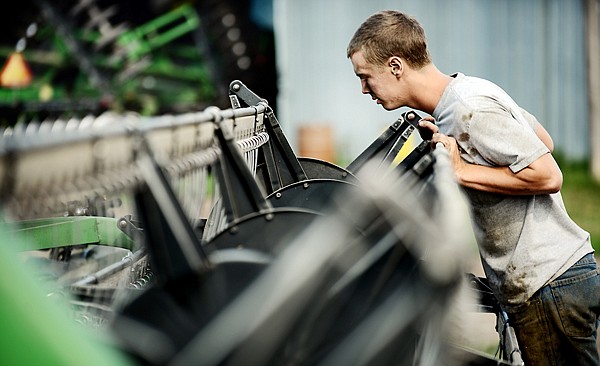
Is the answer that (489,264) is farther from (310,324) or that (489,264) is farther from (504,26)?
(504,26)

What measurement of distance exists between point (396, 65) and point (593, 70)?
825 centimetres

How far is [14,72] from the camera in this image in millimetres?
8164

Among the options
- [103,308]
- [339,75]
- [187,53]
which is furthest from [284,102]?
[103,308]

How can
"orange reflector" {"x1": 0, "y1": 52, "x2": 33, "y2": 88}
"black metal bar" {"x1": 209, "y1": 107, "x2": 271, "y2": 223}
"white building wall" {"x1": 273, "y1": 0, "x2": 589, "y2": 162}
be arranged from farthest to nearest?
"white building wall" {"x1": 273, "y1": 0, "x2": 589, "y2": 162}
"orange reflector" {"x1": 0, "y1": 52, "x2": 33, "y2": 88}
"black metal bar" {"x1": 209, "y1": 107, "x2": 271, "y2": 223}

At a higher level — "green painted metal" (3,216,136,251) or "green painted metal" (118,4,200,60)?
"green painted metal" (118,4,200,60)

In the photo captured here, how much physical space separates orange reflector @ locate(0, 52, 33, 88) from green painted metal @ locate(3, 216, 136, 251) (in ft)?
19.9

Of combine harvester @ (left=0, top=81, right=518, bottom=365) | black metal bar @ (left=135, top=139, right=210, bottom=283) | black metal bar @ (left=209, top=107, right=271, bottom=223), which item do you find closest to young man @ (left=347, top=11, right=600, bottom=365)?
combine harvester @ (left=0, top=81, right=518, bottom=365)

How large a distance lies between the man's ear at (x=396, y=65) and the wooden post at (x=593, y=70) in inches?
313

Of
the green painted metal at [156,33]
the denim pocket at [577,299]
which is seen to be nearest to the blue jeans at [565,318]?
the denim pocket at [577,299]

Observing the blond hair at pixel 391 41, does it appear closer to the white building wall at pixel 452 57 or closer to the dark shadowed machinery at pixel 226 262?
the dark shadowed machinery at pixel 226 262

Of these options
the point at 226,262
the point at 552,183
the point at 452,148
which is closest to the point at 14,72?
the point at 452,148

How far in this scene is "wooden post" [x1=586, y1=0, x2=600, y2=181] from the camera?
9.70 meters

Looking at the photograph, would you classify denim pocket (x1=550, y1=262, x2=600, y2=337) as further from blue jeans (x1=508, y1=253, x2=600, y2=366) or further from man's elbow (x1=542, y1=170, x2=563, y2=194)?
man's elbow (x1=542, y1=170, x2=563, y2=194)

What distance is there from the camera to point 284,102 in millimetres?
9305
